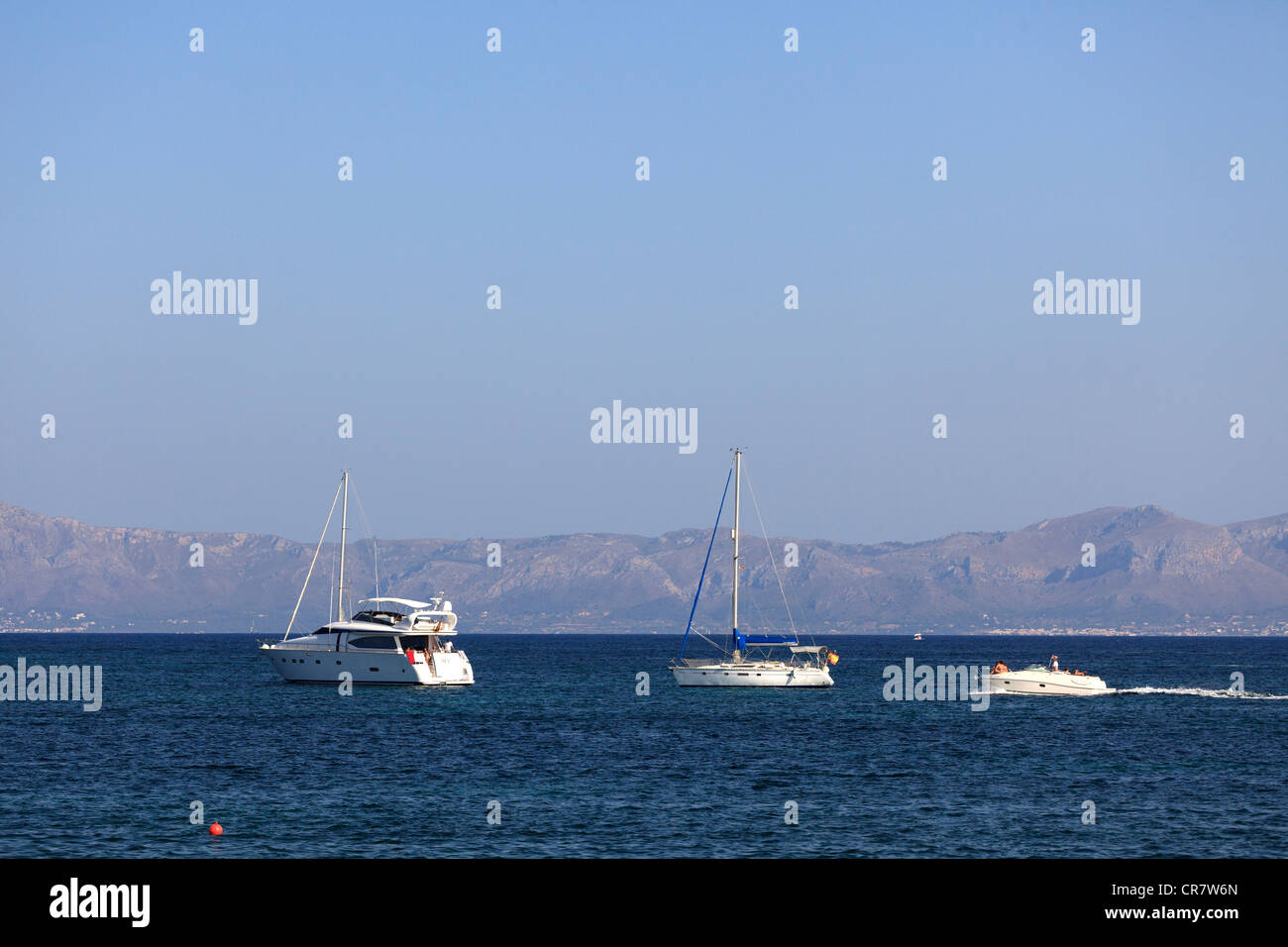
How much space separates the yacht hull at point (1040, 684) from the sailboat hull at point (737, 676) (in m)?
16.0

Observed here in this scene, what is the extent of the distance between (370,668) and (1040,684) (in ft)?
169

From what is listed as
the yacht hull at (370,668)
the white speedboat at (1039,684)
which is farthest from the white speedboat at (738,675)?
the yacht hull at (370,668)

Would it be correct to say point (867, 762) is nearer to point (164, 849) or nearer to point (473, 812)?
point (473, 812)

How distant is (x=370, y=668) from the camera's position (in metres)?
109

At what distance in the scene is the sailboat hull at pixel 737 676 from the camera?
367ft

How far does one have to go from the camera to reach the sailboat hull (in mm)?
111750
